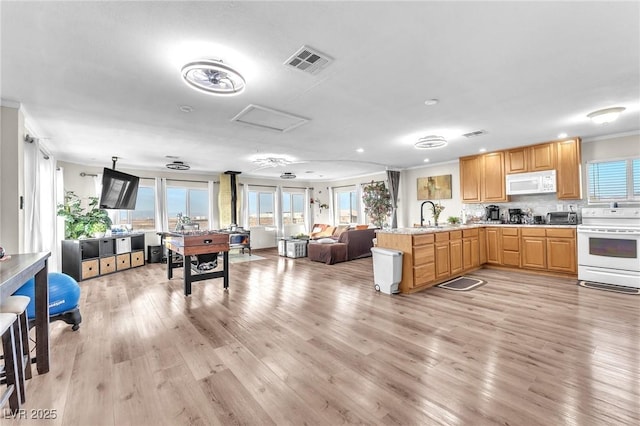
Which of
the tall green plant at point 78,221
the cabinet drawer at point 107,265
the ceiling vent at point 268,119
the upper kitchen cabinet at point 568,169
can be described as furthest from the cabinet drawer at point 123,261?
the upper kitchen cabinet at point 568,169

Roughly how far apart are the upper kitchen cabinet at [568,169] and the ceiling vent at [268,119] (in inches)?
196

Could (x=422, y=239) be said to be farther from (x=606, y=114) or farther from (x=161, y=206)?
(x=161, y=206)

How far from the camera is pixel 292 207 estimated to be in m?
11.2

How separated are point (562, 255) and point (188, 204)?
30.7 ft

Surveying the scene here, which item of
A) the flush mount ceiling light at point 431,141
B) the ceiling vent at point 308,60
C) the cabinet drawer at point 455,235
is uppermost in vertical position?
the ceiling vent at point 308,60

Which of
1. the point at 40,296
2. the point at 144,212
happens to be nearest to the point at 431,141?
the point at 40,296

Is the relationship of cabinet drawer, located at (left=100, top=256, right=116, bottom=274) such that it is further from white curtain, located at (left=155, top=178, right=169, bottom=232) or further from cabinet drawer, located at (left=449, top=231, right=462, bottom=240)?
cabinet drawer, located at (left=449, top=231, right=462, bottom=240)

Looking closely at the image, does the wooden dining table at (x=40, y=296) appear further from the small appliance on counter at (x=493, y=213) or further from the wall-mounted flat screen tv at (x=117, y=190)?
the small appliance on counter at (x=493, y=213)

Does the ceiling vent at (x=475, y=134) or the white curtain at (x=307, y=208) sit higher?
the ceiling vent at (x=475, y=134)

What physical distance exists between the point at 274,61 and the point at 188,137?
119 inches

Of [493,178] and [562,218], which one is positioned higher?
[493,178]

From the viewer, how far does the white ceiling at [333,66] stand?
5.98 ft

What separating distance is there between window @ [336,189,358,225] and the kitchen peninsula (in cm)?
532

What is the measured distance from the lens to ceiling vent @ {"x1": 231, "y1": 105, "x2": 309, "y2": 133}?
3.55m
